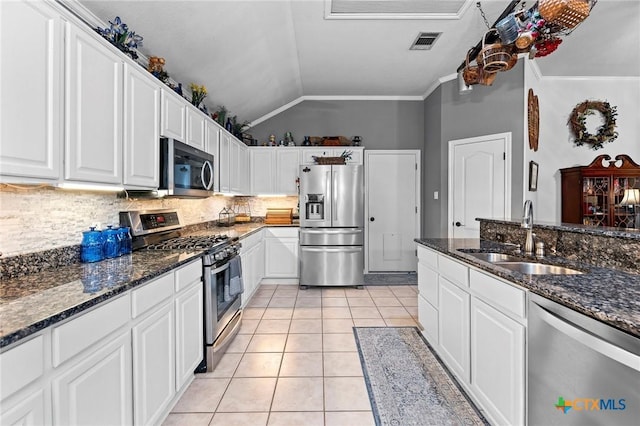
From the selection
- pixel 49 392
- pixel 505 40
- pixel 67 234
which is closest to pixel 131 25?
pixel 67 234

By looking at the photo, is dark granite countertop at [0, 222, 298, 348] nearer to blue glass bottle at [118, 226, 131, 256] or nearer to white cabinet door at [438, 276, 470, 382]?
blue glass bottle at [118, 226, 131, 256]

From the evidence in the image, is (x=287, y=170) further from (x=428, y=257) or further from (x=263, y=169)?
(x=428, y=257)

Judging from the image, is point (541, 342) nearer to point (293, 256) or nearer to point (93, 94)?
point (93, 94)

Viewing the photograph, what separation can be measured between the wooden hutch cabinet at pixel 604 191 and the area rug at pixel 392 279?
236 centimetres

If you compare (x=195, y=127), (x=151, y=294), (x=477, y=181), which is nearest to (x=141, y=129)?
(x=195, y=127)

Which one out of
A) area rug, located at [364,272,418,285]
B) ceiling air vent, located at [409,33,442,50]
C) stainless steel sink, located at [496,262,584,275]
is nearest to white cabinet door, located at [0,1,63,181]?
stainless steel sink, located at [496,262,584,275]

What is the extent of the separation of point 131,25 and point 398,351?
332 cm

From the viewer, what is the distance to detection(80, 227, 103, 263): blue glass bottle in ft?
5.96

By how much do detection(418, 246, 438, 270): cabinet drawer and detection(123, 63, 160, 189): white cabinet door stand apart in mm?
2250

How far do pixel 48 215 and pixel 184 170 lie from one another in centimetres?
101

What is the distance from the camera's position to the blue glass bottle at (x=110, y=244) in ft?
6.30

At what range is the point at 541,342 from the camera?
1.31 meters

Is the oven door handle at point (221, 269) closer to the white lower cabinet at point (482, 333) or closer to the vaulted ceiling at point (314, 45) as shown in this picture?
→ the white lower cabinet at point (482, 333)

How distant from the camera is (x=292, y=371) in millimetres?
2307
